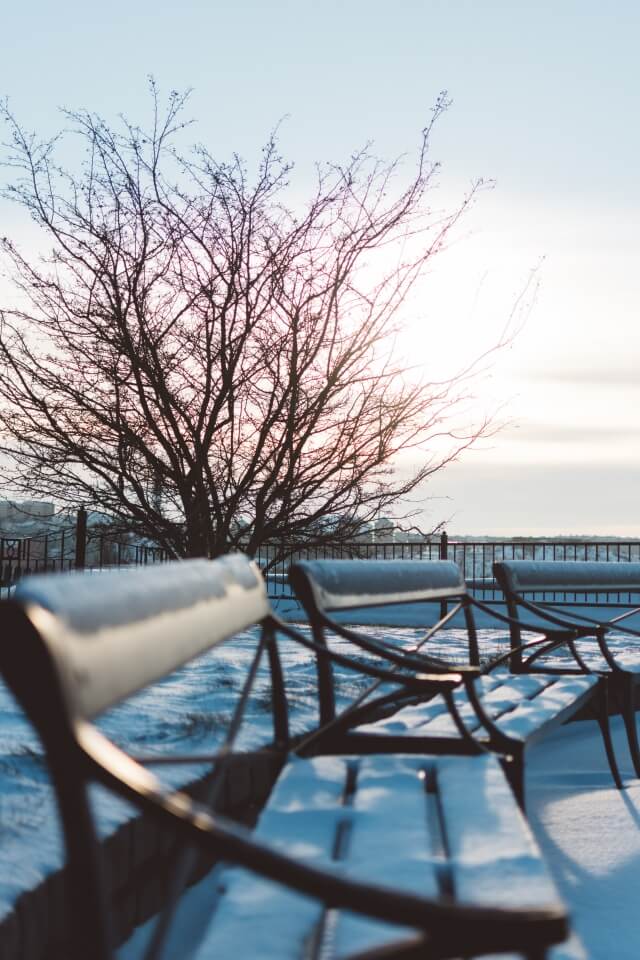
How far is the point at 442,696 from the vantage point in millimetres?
2914

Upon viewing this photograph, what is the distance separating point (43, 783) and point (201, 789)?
0.45 metres

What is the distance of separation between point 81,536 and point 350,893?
8773mm

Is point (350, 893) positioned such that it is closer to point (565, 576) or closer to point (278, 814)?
point (278, 814)

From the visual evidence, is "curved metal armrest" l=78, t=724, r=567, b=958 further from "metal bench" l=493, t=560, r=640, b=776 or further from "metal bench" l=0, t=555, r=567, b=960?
"metal bench" l=493, t=560, r=640, b=776

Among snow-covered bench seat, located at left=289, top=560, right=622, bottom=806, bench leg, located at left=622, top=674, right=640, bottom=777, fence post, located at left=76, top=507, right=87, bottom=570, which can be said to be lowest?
bench leg, located at left=622, top=674, right=640, bottom=777

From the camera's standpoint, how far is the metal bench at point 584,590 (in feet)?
14.4

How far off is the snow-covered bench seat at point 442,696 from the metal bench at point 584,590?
0.14 meters

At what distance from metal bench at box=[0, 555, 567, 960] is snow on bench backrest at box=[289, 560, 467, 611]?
381mm

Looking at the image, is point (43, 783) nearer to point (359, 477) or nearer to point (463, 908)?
point (463, 908)

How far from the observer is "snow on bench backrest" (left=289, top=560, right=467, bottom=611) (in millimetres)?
2910

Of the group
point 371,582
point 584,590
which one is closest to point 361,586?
point 371,582

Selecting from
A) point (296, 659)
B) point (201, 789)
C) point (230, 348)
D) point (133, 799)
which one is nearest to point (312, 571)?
point (201, 789)

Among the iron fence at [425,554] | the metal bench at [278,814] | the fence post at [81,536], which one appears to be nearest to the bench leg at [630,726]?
the metal bench at [278,814]

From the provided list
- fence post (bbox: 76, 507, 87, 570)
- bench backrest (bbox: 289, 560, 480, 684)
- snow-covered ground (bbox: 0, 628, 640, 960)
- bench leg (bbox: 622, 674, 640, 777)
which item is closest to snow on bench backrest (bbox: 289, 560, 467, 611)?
bench backrest (bbox: 289, 560, 480, 684)
